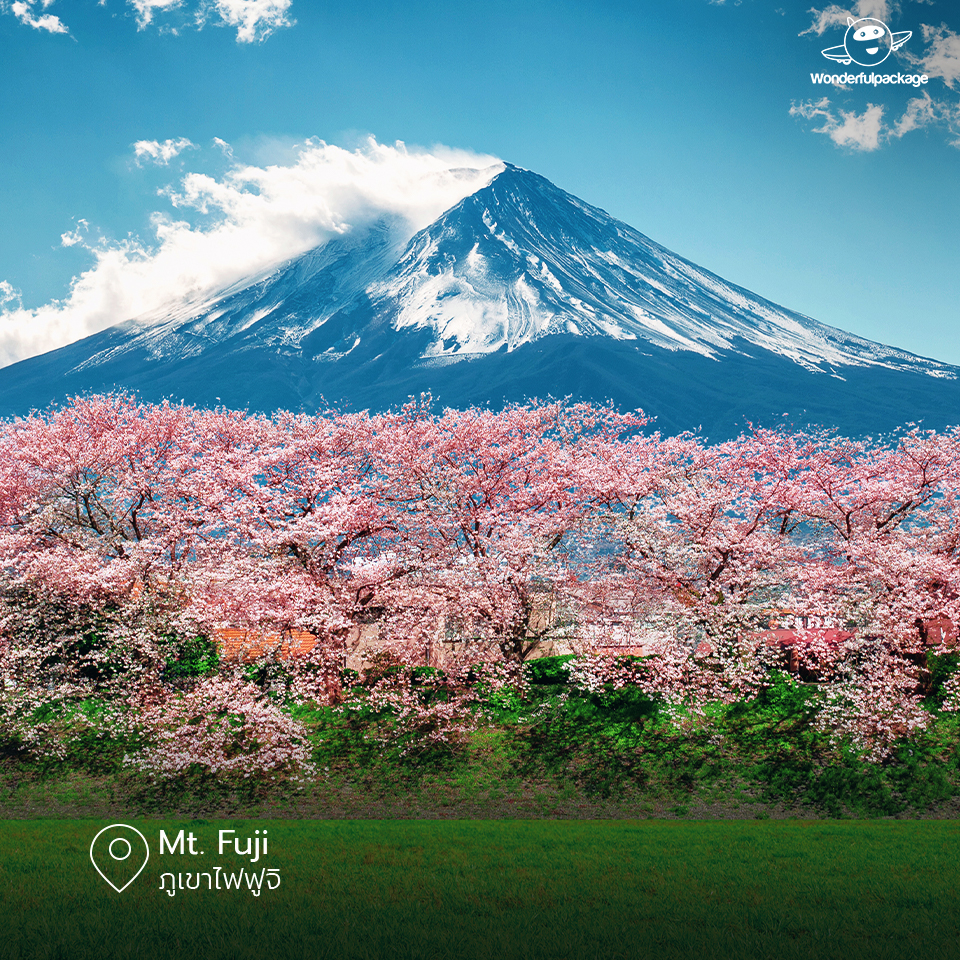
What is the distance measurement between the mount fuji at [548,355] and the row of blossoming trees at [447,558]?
11663 centimetres

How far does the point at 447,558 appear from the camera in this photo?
58.5ft

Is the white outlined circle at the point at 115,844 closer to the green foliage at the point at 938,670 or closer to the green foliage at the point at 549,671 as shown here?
the green foliage at the point at 549,671

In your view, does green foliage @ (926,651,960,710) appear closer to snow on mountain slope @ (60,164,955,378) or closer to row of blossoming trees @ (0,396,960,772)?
row of blossoming trees @ (0,396,960,772)

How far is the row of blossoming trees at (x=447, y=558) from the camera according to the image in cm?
1548

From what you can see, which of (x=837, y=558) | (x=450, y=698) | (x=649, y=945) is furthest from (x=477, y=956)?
(x=837, y=558)

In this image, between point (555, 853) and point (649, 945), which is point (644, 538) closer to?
point (555, 853)

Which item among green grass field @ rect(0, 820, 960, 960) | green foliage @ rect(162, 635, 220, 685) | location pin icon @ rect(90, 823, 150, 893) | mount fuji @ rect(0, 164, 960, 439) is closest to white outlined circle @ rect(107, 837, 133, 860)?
location pin icon @ rect(90, 823, 150, 893)

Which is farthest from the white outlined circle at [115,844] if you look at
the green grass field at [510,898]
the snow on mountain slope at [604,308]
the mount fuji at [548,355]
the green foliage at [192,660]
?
the snow on mountain slope at [604,308]

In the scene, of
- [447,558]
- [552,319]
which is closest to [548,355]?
[552,319]

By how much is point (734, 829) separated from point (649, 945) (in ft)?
21.9

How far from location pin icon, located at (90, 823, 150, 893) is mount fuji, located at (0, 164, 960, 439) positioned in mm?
128137

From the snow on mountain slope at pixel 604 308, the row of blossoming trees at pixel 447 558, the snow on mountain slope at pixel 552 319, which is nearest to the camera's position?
the row of blossoming trees at pixel 447 558

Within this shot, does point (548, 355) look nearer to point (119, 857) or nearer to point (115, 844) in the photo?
point (115, 844)

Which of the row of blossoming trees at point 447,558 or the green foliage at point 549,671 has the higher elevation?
A: the row of blossoming trees at point 447,558
